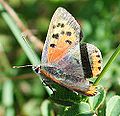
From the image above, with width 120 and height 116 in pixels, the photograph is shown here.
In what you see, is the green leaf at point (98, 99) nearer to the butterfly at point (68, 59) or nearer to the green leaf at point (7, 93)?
the butterfly at point (68, 59)

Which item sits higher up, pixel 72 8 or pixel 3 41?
pixel 72 8

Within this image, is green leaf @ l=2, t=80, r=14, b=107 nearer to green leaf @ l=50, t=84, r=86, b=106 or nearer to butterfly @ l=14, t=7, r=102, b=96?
butterfly @ l=14, t=7, r=102, b=96

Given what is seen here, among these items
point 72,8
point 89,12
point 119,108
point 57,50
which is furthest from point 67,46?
point 72,8

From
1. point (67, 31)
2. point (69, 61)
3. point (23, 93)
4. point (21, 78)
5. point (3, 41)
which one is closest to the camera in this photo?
point (69, 61)

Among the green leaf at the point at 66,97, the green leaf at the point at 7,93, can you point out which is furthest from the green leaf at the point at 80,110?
the green leaf at the point at 7,93

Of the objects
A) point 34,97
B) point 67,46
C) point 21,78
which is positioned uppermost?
point 67,46

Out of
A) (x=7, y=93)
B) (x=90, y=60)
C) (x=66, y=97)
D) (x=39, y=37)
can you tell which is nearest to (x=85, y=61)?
(x=90, y=60)

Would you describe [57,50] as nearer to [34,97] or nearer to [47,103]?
[47,103]
